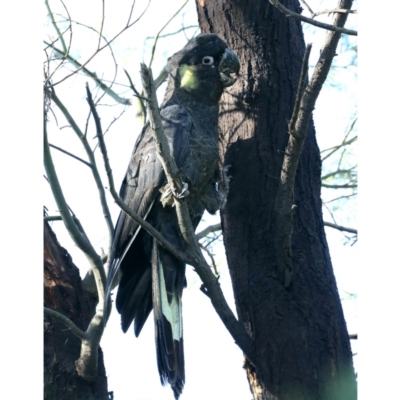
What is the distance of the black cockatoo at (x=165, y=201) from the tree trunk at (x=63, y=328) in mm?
141

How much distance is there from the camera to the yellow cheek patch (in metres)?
2.60

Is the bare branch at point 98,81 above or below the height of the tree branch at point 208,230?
above

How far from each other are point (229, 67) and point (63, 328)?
3.49 ft

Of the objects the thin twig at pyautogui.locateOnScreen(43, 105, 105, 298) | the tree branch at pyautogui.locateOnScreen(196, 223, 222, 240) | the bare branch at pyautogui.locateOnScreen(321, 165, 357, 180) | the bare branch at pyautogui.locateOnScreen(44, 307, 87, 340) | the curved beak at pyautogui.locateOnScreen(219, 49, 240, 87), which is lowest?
the bare branch at pyautogui.locateOnScreen(44, 307, 87, 340)

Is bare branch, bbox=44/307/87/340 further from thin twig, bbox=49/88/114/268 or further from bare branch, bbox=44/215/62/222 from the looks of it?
bare branch, bbox=44/215/62/222

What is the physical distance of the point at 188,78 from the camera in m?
2.61

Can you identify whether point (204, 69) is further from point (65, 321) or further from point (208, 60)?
point (65, 321)

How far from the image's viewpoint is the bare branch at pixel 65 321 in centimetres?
200

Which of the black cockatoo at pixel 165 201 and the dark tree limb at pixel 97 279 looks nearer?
the dark tree limb at pixel 97 279

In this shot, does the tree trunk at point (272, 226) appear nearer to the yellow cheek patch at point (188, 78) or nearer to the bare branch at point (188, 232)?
the bare branch at point (188, 232)

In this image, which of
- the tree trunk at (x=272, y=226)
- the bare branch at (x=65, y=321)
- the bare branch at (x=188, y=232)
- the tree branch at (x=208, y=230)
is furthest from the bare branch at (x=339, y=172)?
the bare branch at (x=65, y=321)

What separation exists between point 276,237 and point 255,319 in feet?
0.86

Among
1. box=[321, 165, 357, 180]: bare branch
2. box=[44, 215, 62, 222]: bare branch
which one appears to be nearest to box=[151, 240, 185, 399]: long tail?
box=[44, 215, 62, 222]: bare branch

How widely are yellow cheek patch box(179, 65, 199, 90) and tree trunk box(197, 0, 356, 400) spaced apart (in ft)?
0.61
